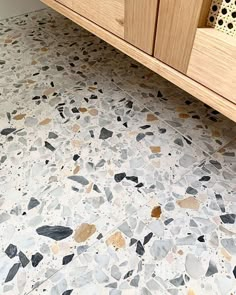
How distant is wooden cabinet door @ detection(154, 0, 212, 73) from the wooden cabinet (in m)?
0.02

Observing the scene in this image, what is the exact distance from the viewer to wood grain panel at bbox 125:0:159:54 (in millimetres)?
→ 454

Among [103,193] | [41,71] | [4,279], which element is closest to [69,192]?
[103,193]

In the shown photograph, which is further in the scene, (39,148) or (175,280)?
(39,148)

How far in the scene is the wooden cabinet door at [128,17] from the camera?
462 millimetres

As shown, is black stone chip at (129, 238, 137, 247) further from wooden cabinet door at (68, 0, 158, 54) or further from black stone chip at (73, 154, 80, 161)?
wooden cabinet door at (68, 0, 158, 54)

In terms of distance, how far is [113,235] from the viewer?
20.1 inches

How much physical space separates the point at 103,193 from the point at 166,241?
141mm

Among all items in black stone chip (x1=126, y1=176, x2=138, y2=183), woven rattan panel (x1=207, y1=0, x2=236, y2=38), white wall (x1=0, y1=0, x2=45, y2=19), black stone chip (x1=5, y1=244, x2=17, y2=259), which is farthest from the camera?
white wall (x1=0, y1=0, x2=45, y2=19)

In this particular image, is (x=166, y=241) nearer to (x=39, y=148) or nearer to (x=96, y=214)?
(x=96, y=214)

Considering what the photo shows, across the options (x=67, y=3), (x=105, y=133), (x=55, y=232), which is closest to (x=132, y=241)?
(x=55, y=232)

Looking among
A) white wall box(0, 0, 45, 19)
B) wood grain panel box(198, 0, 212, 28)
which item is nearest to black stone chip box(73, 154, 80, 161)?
wood grain panel box(198, 0, 212, 28)

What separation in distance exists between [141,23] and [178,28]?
8cm

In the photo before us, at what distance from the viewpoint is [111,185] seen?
580 mm

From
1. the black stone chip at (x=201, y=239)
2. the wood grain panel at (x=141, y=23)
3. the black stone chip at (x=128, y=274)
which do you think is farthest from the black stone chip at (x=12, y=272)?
the wood grain panel at (x=141, y=23)
